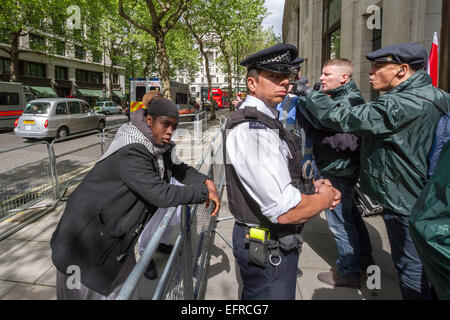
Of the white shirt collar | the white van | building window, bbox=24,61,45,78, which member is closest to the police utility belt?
the white shirt collar

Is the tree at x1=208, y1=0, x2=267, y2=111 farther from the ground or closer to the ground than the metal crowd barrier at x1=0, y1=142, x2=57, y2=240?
farther from the ground

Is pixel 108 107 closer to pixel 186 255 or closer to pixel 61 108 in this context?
pixel 61 108

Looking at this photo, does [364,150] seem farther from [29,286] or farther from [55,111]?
[55,111]

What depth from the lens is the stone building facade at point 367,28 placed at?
5160 mm

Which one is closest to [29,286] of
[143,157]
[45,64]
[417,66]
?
[143,157]

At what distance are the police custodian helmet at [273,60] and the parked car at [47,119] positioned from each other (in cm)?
1437

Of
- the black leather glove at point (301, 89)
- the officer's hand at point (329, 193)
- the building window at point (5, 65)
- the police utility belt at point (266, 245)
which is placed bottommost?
the police utility belt at point (266, 245)

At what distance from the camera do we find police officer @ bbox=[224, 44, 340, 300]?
5.24ft

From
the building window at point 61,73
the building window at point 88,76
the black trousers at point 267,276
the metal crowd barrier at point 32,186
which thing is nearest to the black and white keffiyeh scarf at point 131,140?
the black trousers at point 267,276

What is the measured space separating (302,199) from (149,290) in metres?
0.92

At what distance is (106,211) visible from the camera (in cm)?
187

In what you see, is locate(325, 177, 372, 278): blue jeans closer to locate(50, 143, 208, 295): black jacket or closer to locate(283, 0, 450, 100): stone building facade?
locate(50, 143, 208, 295): black jacket

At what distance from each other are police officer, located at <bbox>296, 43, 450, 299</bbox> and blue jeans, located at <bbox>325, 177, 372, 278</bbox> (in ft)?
2.03

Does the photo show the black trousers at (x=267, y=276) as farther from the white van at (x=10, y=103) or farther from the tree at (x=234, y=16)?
the tree at (x=234, y=16)
